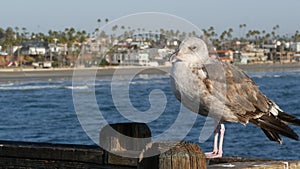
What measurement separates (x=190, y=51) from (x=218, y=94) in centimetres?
55

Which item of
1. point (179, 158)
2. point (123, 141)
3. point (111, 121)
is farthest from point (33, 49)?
point (179, 158)

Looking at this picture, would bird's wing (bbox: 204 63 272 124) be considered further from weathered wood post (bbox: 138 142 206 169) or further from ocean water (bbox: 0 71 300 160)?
weathered wood post (bbox: 138 142 206 169)

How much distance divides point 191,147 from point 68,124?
37.0 meters

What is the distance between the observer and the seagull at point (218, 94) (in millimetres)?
6605

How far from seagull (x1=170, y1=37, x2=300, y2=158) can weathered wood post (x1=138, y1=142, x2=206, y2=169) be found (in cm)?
209

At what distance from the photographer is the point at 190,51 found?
6625 mm

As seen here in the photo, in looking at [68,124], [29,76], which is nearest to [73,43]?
[29,76]

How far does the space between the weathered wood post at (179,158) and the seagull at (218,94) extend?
6.85ft

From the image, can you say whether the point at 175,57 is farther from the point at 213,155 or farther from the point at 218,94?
the point at 213,155

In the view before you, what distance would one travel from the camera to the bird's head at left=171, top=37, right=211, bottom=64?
6.59 meters

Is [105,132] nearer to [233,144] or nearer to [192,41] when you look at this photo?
[192,41]

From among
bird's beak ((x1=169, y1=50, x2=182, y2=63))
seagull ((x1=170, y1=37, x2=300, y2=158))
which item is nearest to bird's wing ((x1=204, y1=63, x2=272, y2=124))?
seagull ((x1=170, y1=37, x2=300, y2=158))

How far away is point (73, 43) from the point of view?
18188cm

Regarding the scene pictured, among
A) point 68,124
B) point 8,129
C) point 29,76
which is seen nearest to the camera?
point 8,129
